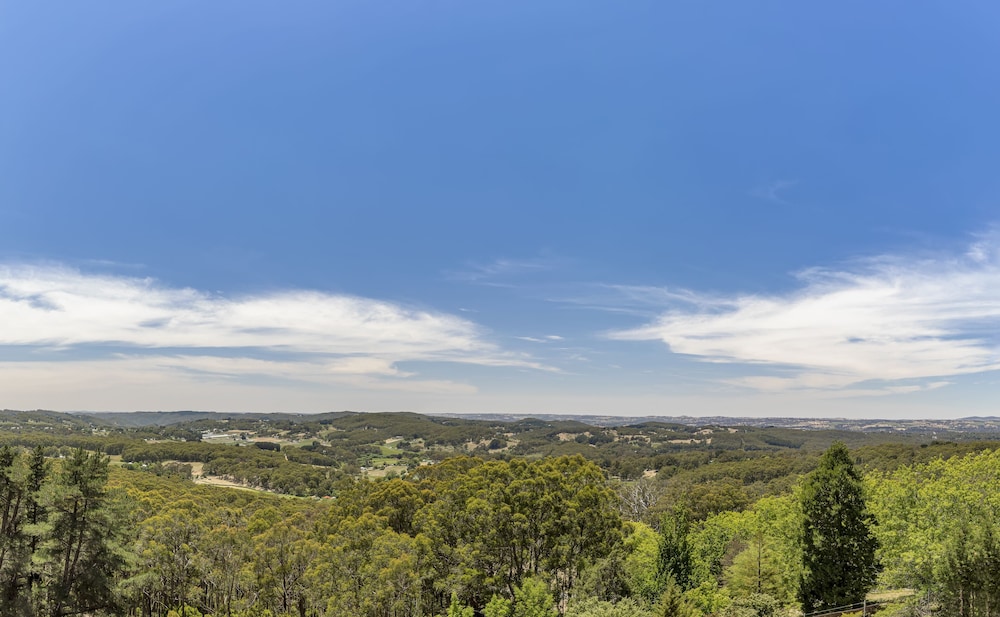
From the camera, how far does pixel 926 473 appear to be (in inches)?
1949

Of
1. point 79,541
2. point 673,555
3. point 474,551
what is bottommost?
point 673,555

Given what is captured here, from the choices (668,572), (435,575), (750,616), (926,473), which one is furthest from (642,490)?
(750,616)

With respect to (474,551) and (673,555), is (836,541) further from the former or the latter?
(474,551)

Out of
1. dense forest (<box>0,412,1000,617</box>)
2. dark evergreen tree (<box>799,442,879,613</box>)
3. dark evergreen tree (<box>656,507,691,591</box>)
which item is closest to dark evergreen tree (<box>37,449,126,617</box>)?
dense forest (<box>0,412,1000,617</box>)

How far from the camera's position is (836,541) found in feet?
113

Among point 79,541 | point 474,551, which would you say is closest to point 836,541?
point 474,551

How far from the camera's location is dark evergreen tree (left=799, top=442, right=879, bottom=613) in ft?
111

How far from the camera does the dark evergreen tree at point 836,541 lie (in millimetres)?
33875

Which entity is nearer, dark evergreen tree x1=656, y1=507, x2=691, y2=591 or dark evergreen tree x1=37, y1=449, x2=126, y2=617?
dark evergreen tree x1=37, y1=449, x2=126, y2=617

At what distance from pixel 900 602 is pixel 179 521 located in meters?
54.7

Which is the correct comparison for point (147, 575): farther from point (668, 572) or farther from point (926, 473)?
point (926, 473)

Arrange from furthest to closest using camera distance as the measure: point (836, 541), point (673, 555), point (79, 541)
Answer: point (673, 555) < point (836, 541) < point (79, 541)

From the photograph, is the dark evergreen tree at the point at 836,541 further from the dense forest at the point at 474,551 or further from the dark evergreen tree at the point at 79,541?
the dark evergreen tree at the point at 79,541

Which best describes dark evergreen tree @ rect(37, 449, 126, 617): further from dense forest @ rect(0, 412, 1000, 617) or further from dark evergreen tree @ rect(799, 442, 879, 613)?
dark evergreen tree @ rect(799, 442, 879, 613)
